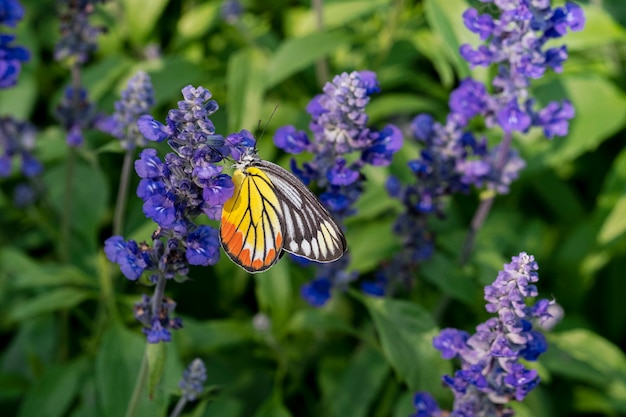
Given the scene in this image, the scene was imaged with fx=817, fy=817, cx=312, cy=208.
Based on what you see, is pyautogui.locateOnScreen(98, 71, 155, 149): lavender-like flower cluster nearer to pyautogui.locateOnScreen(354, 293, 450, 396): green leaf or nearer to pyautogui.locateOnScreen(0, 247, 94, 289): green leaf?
pyautogui.locateOnScreen(0, 247, 94, 289): green leaf

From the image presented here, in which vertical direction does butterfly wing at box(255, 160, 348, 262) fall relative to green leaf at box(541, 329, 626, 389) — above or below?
above

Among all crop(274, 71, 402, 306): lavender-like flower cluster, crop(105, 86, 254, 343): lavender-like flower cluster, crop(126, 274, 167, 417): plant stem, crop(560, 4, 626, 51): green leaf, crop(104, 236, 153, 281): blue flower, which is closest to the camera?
crop(105, 86, 254, 343): lavender-like flower cluster

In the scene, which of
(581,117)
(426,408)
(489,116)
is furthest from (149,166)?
(581,117)

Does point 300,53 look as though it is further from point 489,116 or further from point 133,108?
point 489,116

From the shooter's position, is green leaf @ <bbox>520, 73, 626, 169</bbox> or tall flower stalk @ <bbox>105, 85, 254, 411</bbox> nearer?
tall flower stalk @ <bbox>105, 85, 254, 411</bbox>

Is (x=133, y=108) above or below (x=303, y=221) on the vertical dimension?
above

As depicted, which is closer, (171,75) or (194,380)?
(194,380)

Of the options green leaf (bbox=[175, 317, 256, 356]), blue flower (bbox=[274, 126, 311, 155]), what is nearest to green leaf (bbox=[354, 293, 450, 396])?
green leaf (bbox=[175, 317, 256, 356])
